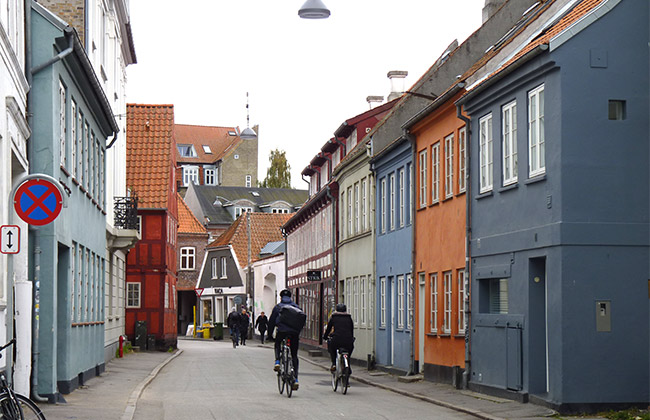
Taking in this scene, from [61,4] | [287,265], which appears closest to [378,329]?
[61,4]

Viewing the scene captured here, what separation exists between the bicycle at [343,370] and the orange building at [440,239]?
7.44 ft

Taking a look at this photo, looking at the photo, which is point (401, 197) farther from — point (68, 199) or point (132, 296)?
point (132, 296)

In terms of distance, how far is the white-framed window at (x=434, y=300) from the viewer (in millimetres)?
26125

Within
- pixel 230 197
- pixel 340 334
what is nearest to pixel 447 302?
pixel 340 334

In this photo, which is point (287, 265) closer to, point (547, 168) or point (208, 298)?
point (208, 298)

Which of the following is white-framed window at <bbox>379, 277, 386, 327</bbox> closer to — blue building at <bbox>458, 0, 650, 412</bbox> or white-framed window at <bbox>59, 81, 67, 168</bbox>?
white-framed window at <bbox>59, 81, 67, 168</bbox>

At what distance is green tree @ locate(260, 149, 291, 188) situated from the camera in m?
125

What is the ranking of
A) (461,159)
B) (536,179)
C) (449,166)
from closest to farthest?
(536,179), (461,159), (449,166)

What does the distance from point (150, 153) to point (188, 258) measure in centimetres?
4059

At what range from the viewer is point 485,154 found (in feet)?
71.7

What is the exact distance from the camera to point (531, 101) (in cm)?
1911

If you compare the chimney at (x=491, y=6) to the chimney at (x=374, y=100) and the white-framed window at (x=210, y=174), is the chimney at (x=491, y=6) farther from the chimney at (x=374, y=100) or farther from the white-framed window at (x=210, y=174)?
the white-framed window at (x=210, y=174)

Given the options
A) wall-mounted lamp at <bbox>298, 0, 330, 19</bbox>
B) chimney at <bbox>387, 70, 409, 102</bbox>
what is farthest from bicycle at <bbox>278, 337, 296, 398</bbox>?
chimney at <bbox>387, 70, 409, 102</bbox>

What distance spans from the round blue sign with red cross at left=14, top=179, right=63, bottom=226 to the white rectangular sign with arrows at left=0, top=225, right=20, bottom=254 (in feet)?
1.32
